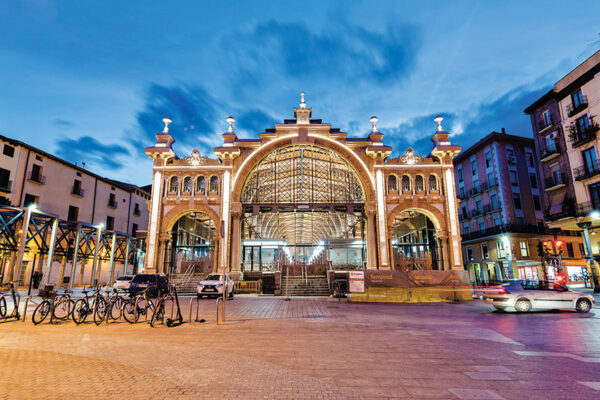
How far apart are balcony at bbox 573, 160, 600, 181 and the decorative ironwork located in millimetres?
17925

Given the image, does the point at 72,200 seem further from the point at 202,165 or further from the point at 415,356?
the point at 415,356

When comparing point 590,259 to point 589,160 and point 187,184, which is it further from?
point 187,184

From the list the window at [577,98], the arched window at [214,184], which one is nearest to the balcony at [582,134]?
the window at [577,98]

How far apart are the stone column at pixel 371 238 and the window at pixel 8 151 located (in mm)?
32368

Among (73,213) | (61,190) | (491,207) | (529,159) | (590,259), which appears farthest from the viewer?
(529,159)

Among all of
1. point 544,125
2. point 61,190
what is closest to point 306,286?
point 61,190

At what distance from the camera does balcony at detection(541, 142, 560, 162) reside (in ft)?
96.9

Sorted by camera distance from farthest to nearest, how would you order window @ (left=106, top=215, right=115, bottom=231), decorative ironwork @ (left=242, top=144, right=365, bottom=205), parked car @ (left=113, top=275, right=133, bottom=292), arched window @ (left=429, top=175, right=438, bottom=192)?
window @ (left=106, top=215, right=115, bottom=231), decorative ironwork @ (left=242, top=144, right=365, bottom=205), arched window @ (left=429, top=175, right=438, bottom=192), parked car @ (left=113, top=275, right=133, bottom=292)

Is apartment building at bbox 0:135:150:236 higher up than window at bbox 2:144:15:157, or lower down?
lower down

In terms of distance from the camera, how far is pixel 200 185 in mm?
28078

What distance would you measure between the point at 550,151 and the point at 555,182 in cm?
298

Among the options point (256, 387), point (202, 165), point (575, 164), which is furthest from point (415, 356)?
point (575, 164)

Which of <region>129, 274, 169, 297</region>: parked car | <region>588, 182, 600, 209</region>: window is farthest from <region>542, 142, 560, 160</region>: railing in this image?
<region>129, 274, 169, 297</region>: parked car

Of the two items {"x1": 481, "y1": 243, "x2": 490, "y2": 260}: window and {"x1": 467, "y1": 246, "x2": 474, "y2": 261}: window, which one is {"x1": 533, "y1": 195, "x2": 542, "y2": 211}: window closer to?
{"x1": 481, "y1": 243, "x2": 490, "y2": 260}: window
